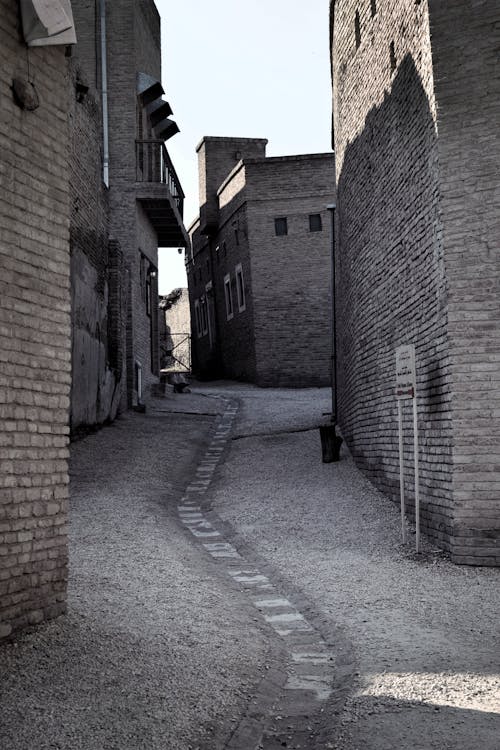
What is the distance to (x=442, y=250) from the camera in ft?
29.9

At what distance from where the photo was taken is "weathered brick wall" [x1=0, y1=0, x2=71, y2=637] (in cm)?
567

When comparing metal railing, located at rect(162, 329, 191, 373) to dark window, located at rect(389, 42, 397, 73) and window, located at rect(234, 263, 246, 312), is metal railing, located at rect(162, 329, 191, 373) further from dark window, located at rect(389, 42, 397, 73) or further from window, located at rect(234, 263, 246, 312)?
dark window, located at rect(389, 42, 397, 73)

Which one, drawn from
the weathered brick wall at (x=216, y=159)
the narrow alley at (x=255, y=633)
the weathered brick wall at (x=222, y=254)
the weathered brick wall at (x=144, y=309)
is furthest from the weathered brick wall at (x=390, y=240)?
the weathered brick wall at (x=216, y=159)

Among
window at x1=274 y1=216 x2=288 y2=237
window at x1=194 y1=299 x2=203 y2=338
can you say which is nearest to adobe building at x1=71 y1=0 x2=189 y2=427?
window at x1=274 y1=216 x2=288 y2=237

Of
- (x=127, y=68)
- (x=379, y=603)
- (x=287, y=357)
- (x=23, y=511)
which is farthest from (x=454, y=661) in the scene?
(x=287, y=357)

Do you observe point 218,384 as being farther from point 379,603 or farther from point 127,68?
point 379,603

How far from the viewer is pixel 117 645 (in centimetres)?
569

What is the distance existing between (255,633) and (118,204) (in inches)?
707

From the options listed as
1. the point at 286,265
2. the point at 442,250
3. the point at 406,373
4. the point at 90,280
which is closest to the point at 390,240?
the point at 442,250

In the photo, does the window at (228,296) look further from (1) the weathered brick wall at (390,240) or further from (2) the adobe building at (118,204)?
(1) the weathered brick wall at (390,240)

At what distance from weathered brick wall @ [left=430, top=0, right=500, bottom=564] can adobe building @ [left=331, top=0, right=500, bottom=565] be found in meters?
0.01

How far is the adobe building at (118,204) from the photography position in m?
17.5

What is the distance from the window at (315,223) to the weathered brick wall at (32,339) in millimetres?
25279

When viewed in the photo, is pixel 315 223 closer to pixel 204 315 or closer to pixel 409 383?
pixel 204 315
